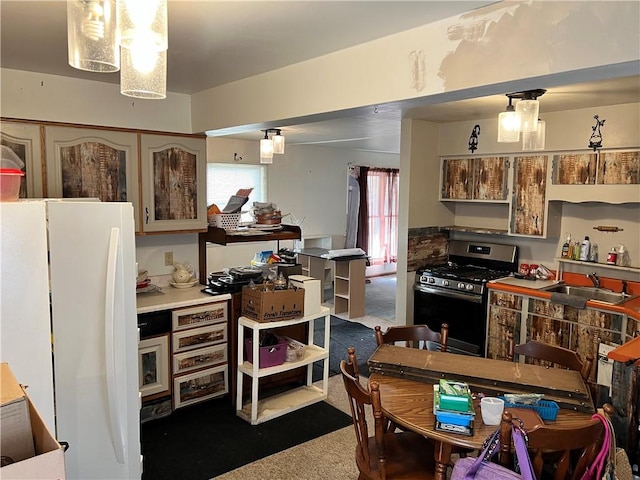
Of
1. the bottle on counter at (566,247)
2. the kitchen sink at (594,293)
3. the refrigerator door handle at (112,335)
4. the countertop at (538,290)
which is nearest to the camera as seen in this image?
the refrigerator door handle at (112,335)

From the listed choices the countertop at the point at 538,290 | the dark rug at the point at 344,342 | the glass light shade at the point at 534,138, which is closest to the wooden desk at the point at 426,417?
the glass light shade at the point at 534,138

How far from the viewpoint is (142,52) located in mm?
1291

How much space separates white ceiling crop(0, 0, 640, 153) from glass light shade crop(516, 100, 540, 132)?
59cm

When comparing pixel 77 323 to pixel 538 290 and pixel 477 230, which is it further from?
pixel 477 230

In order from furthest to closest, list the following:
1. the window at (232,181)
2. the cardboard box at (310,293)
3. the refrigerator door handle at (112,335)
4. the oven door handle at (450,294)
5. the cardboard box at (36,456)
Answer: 1. the window at (232,181)
2. the oven door handle at (450,294)
3. the cardboard box at (310,293)
4. the refrigerator door handle at (112,335)
5. the cardboard box at (36,456)

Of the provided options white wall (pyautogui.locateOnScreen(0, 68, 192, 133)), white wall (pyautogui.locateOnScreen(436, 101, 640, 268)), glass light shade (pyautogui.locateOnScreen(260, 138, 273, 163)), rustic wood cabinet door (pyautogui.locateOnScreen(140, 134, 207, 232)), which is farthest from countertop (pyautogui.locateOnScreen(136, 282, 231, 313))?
white wall (pyautogui.locateOnScreen(436, 101, 640, 268))

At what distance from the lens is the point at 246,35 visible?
2219 mm

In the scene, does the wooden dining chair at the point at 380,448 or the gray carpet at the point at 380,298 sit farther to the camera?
the gray carpet at the point at 380,298

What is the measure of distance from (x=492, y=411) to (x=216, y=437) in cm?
198

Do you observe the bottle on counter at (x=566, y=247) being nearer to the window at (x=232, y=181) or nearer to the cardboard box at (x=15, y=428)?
the window at (x=232, y=181)

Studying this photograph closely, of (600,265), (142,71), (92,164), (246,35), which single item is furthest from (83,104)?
(600,265)

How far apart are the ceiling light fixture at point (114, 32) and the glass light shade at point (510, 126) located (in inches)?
83.3

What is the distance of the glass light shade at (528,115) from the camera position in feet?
8.75

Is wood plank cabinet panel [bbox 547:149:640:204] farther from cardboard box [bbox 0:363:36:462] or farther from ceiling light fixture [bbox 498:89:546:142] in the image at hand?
cardboard box [bbox 0:363:36:462]
